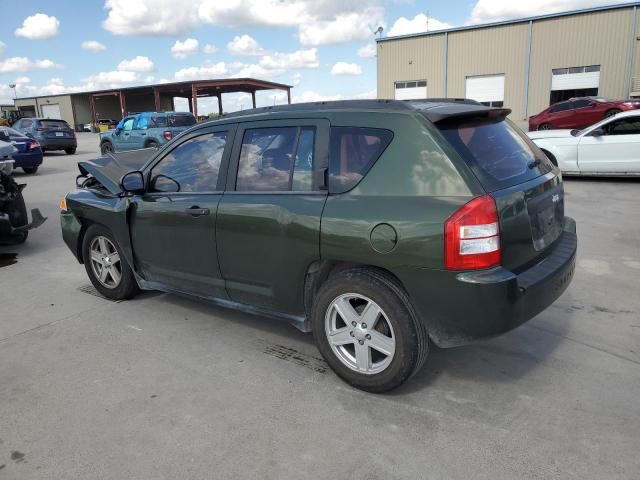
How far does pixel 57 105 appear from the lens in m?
59.5

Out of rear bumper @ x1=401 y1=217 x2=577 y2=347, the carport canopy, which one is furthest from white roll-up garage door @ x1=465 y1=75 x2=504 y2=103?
rear bumper @ x1=401 y1=217 x2=577 y2=347

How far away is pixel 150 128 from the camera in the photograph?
60.0 ft

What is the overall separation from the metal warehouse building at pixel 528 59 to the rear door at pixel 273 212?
30.4 metres

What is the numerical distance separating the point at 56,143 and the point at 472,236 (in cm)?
2270

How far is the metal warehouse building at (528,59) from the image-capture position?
28156 millimetres

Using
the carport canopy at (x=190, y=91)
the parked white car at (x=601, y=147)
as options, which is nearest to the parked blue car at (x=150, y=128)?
the parked white car at (x=601, y=147)

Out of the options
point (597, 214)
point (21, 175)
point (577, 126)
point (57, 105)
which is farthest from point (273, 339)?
point (57, 105)

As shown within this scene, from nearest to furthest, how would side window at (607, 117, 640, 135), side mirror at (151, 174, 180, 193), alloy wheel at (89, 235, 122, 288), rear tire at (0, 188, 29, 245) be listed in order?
side mirror at (151, 174, 180, 193), alloy wheel at (89, 235, 122, 288), rear tire at (0, 188, 29, 245), side window at (607, 117, 640, 135)

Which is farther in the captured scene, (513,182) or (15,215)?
(15,215)

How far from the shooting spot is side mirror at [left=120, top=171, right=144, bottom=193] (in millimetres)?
4125

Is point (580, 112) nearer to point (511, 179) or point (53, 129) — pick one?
point (511, 179)

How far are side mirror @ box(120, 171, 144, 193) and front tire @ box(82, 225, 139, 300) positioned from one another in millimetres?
681

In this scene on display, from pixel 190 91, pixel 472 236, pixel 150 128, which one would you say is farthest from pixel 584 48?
pixel 190 91

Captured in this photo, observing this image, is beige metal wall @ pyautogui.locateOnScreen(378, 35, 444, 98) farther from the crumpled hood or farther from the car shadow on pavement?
the car shadow on pavement
